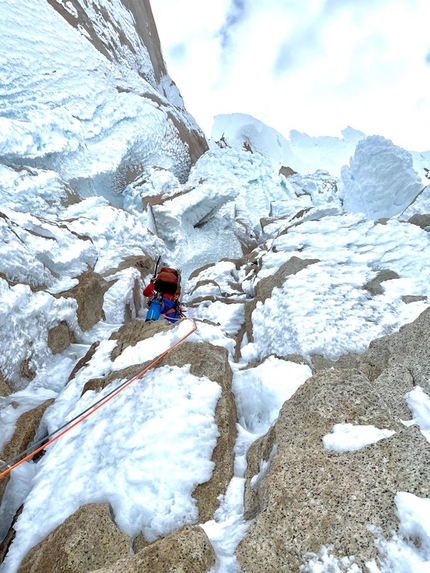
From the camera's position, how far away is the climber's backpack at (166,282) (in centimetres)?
741

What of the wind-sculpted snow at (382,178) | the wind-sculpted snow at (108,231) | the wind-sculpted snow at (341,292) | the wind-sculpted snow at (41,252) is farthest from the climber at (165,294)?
the wind-sculpted snow at (382,178)

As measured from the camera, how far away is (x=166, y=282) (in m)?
7.40

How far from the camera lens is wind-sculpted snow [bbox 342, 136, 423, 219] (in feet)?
60.7

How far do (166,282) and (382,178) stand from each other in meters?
17.2

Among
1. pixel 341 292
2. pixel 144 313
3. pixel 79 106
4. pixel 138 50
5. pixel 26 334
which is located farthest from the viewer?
pixel 138 50

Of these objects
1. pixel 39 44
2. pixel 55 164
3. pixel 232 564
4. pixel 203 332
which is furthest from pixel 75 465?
pixel 39 44

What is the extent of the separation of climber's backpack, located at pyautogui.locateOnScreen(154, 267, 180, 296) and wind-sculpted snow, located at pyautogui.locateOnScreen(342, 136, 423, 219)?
16296 mm

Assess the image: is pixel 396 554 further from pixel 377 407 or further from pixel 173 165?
pixel 173 165

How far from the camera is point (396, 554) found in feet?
5.57

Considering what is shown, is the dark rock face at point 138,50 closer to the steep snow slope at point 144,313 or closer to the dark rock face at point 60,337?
the steep snow slope at point 144,313

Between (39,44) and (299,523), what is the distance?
2268 cm

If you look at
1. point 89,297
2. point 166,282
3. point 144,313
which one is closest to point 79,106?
point 144,313

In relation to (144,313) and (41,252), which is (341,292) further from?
(41,252)

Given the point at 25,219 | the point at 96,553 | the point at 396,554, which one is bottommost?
the point at 96,553
